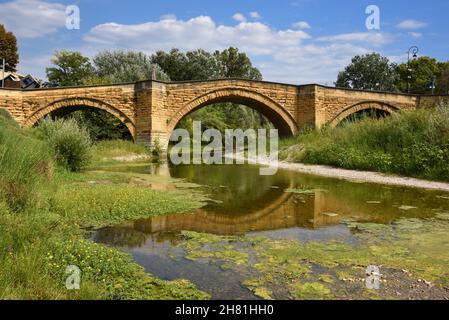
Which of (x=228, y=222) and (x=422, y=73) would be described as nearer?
(x=228, y=222)

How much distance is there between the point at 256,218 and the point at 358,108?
77.3 feet

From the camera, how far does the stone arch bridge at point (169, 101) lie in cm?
2198

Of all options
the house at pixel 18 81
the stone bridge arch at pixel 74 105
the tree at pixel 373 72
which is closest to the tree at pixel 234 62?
the tree at pixel 373 72

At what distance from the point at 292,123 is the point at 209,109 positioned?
14449mm

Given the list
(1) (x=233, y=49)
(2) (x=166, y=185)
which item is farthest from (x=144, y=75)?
(2) (x=166, y=185)

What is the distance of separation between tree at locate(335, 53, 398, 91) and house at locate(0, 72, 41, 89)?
141ft

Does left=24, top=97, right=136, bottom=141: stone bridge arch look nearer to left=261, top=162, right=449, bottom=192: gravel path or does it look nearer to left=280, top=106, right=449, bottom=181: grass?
left=280, top=106, right=449, bottom=181: grass

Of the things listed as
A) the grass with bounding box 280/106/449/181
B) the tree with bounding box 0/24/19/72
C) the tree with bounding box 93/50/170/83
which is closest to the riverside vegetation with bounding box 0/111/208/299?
the grass with bounding box 280/106/449/181

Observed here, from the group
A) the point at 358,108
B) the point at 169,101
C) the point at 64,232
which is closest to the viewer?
the point at 64,232

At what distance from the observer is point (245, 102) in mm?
26672

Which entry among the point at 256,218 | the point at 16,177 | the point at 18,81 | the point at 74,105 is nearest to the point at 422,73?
the point at 74,105

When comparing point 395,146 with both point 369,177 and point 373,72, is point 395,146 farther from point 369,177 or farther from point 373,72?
point 373,72

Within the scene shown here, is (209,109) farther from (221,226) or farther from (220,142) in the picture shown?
(221,226)

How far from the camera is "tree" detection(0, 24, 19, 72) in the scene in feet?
Answer: 140
